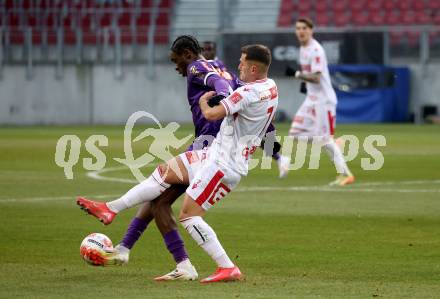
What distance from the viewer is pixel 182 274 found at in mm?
9234

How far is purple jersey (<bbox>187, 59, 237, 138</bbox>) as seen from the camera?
30.8ft

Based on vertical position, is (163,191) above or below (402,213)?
above

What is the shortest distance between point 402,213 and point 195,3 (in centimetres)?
2957

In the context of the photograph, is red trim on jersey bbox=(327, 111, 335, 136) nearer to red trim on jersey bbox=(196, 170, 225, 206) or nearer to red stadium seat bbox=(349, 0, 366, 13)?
red trim on jersey bbox=(196, 170, 225, 206)

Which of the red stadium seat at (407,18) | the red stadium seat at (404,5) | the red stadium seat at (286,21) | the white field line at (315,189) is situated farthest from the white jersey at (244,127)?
the red stadium seat at (286,21)

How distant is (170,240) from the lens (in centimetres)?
951

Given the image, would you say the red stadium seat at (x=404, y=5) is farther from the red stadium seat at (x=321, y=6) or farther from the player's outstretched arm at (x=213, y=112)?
the player's outstretched arm at (x=213, y=112)

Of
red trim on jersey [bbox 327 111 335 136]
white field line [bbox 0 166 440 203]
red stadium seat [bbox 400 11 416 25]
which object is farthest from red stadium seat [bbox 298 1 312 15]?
white field line [bbox 0 166 440 203]

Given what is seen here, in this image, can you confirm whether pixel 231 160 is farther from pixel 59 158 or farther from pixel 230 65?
pixel 230 65

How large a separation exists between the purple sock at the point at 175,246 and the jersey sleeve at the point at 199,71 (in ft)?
4.28

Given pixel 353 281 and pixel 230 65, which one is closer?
pixel 353 281

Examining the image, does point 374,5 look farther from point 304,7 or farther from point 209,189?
point 209,189

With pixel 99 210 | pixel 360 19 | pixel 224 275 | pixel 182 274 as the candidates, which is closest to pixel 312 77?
pixel 99 210

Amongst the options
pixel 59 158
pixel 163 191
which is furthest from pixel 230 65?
pixel 163 191
